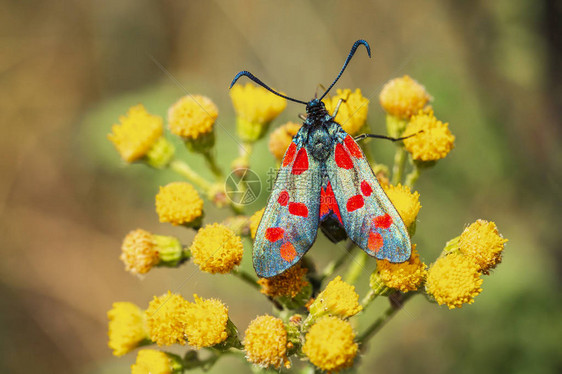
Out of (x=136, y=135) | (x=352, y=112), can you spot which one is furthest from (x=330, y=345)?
(x=136, y=135)

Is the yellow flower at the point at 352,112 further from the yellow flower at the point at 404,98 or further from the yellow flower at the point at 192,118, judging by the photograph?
the yellow flower at the point at 192,118

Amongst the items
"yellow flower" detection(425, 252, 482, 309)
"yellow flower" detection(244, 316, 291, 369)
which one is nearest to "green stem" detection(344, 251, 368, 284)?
"yellow flower" detection(425, 252, 482, 309)

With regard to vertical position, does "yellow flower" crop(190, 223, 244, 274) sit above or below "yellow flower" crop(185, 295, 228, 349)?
above

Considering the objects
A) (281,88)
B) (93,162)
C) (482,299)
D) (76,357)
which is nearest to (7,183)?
(93,162)

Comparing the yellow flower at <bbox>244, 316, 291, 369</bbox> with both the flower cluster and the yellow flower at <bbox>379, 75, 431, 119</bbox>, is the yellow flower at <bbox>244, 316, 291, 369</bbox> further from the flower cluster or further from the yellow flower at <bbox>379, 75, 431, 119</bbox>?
the yellow flower at <bbox>379, 75, 431, 119</bbox>

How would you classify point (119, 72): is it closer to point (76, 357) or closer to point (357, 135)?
point (76, 357)

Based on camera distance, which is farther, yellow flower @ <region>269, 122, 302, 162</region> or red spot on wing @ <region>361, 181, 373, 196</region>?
yellow flower @ <region>269, 122, 302, 162</region>

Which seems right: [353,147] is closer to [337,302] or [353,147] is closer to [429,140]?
[429,140]

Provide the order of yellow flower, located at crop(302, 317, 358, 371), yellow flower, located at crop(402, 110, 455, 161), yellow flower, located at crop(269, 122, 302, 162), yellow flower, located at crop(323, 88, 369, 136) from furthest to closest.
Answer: yellow flower, located at crop(269, 122, 302, 162) → yellow flower, located at crop(323, 88, 369, 136) → yellow flower, located at crop(402, 110, 455, 161) → yellow flower, located at crop(302, 317, 358, 371)

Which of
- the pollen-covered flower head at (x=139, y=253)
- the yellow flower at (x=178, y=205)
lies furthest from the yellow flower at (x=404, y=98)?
the pollen-covered flower head at (x=139, y=253)
